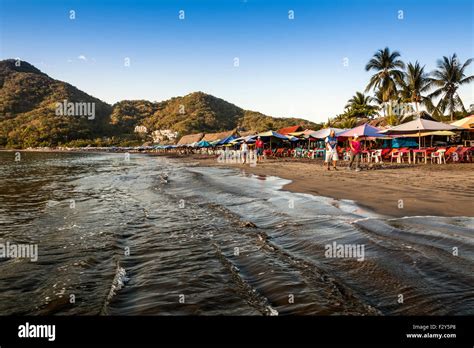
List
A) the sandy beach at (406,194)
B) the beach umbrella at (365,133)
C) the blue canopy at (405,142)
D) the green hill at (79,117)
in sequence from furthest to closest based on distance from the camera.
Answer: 1. the green hill at (79,117)
2. the blue canopy at (405,142)
3. the beach umbrella at (365,133)
4. the sandy beach at (406,194)

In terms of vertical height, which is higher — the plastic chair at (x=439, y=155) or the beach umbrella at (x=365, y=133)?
the beach umbrella at (x=365, y=133)

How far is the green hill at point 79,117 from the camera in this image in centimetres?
13325

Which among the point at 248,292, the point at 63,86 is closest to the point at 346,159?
the point at 248,292

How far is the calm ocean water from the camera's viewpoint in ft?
10.6

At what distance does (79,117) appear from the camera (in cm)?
15188

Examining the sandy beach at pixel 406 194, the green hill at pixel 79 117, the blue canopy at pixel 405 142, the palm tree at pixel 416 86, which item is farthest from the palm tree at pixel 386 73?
the green hill at pixel 79 117

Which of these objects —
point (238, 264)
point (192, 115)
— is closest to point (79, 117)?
point (192, 115)

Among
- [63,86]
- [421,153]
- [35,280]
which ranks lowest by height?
[35,280]

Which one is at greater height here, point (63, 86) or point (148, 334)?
point (63, 86)

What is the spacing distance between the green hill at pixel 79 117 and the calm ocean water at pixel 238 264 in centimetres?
11606

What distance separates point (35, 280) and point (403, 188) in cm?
983

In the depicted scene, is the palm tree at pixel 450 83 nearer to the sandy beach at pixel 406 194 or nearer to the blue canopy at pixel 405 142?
the blue canopy at pixel 405 142

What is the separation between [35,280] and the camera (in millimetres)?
4062

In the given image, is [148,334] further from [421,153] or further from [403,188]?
[421,153]
